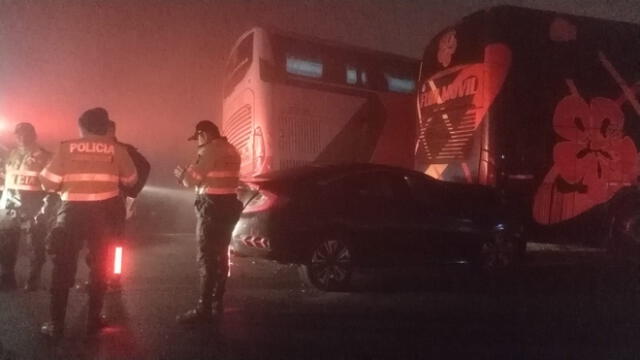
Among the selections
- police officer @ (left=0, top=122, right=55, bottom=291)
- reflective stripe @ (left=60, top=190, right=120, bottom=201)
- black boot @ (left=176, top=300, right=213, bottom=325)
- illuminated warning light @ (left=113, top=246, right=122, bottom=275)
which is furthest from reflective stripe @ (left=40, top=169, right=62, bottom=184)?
police officer @ (left=0, top=122, right=55, bottom=291)

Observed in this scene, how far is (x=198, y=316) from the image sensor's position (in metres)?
6.10

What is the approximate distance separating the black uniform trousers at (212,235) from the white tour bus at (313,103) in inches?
239

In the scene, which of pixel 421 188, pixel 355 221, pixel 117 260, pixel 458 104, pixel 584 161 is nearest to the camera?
pixel 117 260

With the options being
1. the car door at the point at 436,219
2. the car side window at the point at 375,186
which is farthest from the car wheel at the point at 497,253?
the car side window at the point at 375,186

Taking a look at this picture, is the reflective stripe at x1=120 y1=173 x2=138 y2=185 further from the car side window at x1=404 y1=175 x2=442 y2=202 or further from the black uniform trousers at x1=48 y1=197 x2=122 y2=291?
the car side window at x1=404 y1=175 x2=442 y2=202

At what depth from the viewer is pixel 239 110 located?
13.4 m

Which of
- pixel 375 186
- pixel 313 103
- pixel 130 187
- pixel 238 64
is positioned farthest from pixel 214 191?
pixel 238 64

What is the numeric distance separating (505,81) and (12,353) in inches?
303

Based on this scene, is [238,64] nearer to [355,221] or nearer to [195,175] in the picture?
[355,221]

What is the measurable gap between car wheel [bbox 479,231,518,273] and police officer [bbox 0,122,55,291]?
557 centimetres

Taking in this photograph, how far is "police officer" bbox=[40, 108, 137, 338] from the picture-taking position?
5.48m

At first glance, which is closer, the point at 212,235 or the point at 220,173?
→ the point at 212,235

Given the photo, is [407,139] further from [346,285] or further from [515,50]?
[346,285]

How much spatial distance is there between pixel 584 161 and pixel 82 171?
792cm
